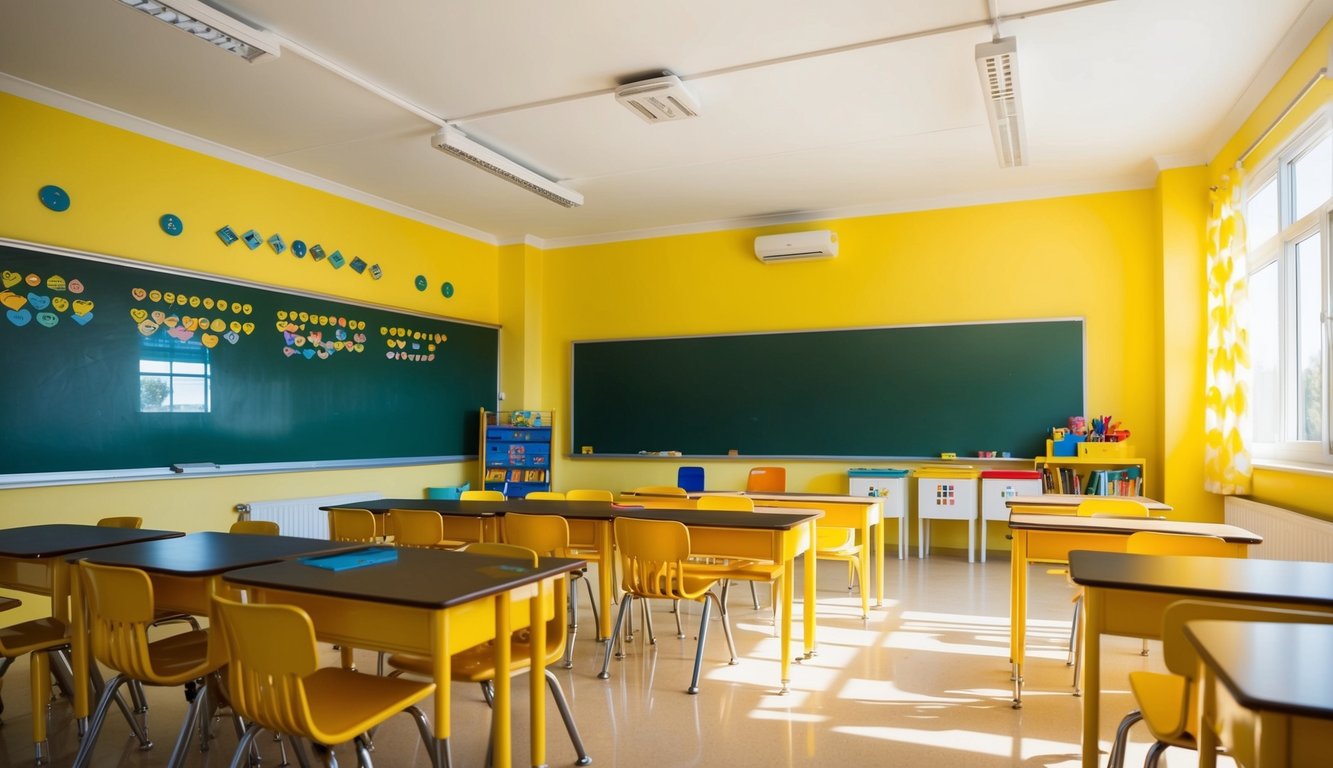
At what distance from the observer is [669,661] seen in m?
4.20

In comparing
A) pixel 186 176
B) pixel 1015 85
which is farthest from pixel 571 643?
pixel 186 176

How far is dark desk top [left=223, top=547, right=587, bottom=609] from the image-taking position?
7.27 feet

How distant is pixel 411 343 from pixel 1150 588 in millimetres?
6869

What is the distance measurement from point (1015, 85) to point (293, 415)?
5.92m

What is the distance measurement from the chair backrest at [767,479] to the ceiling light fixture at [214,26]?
5.30 meters

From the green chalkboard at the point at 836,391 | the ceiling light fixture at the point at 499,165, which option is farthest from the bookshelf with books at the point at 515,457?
the ceiling light fixture at the point at 499,165

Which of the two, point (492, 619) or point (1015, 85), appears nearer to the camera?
point (492, 619)

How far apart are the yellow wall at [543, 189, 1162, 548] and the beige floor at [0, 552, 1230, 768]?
326cm

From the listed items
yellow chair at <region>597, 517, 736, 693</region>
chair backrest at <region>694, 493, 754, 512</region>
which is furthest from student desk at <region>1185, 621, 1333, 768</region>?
chair backrest at <region>694, 493, 754, 512</region>

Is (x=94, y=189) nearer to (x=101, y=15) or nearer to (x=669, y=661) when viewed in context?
(x=101, y=15)

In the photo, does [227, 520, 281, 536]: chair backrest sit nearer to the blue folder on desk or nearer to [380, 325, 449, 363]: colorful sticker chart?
the blue folder on desk

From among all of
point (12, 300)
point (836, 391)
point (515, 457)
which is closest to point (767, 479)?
point (836, 391)

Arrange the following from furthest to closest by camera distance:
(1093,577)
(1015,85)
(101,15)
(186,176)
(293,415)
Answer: (293,415) < (186,176) < (1015,85) < (101,15) < (1093,577)

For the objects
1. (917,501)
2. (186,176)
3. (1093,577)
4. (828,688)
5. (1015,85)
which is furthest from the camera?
(917,501)
